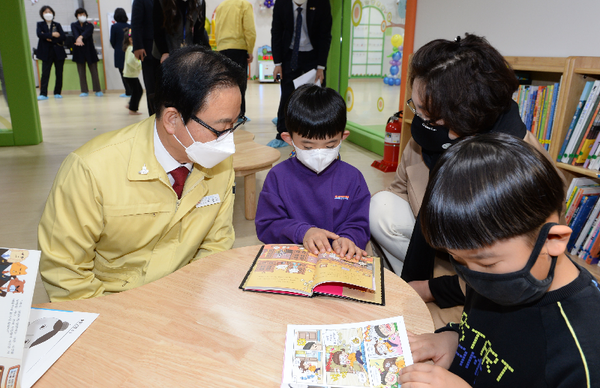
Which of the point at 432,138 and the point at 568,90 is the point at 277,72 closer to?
the point at 568,90

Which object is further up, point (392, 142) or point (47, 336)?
point (47, 336)

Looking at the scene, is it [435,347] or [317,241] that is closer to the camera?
[435,347]

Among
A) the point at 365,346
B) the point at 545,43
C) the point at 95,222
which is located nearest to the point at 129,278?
the point at 95,222

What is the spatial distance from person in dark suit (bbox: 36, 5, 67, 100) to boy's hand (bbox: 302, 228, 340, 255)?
8.94 m

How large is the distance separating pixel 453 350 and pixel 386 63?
13.5 feet

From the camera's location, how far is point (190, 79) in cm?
125

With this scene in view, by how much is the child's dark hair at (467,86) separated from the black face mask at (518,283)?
34.9 inches

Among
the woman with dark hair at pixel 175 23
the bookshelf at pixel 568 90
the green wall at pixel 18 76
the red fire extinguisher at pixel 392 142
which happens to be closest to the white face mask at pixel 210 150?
the bookshelf at pixel 568 90

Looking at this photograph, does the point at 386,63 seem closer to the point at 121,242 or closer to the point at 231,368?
the point at 121,242

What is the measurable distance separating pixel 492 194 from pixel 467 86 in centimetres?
93

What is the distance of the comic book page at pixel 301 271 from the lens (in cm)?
106

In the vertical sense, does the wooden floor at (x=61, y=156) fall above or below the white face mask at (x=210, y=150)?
below

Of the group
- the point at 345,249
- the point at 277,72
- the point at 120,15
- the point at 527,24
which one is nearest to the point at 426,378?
the point at 345,249

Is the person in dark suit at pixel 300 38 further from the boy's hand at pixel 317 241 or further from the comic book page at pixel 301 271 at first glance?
the comic book page at pixel 301 271
